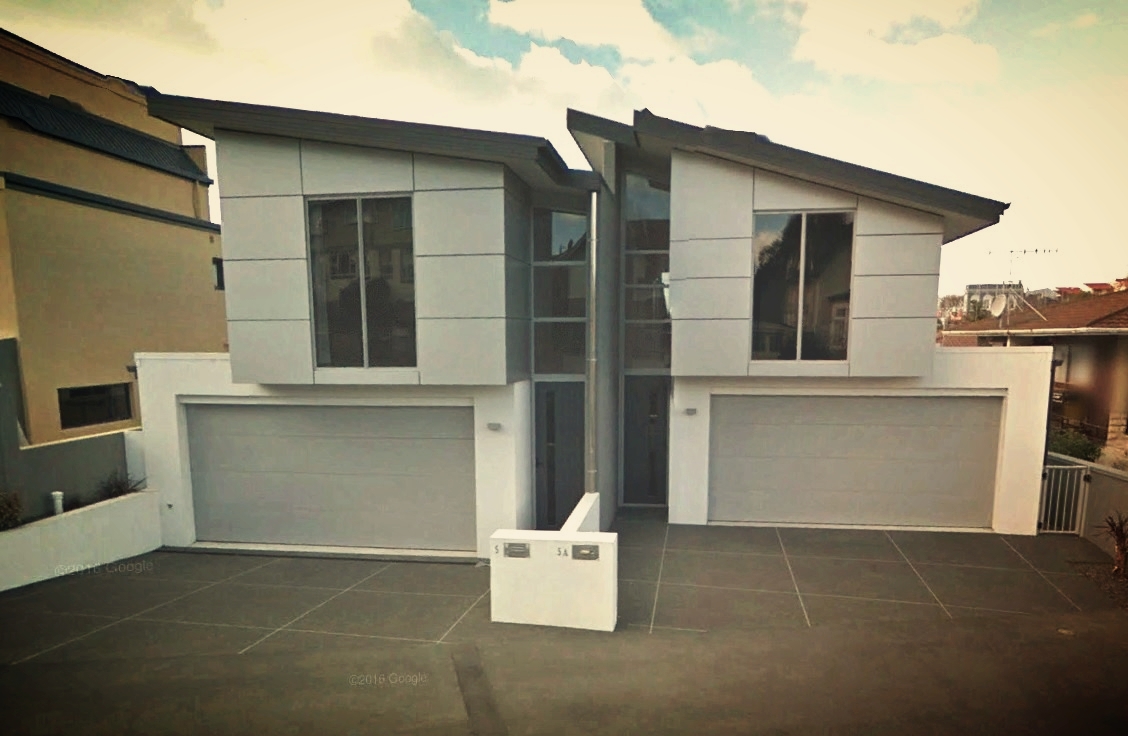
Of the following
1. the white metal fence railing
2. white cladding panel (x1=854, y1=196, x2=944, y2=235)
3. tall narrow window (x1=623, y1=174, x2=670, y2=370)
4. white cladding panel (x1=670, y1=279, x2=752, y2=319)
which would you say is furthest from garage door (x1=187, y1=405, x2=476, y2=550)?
the white metal fence railing

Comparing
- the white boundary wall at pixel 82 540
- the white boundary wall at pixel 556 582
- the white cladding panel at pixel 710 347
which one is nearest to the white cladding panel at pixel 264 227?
the white boundary wall at pixel 82 540

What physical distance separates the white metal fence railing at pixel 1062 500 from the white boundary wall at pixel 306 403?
789 centimetres

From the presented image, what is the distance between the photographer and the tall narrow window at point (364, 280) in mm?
6984

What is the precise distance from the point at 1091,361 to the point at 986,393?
34.4 feet

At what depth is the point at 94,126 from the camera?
12.0 metres

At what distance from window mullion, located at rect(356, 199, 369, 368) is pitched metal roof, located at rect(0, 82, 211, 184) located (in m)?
8.90

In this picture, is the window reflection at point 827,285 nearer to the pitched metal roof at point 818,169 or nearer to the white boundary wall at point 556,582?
the pitched metal roof at point 818,169

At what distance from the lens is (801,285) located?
7.62m

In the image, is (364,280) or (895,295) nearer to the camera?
(364,280)

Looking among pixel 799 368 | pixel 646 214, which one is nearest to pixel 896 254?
pixel 799 368

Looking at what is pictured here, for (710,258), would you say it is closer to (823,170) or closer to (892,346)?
(823,170)

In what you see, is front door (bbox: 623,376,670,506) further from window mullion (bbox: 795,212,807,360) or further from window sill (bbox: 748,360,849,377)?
window mullion (bbox: 795,212,807,360)

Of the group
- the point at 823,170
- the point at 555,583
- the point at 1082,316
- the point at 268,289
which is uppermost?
the point at 823,170

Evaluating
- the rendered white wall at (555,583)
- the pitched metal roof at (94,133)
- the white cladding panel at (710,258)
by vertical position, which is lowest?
the rendered white wall at (555,583)
